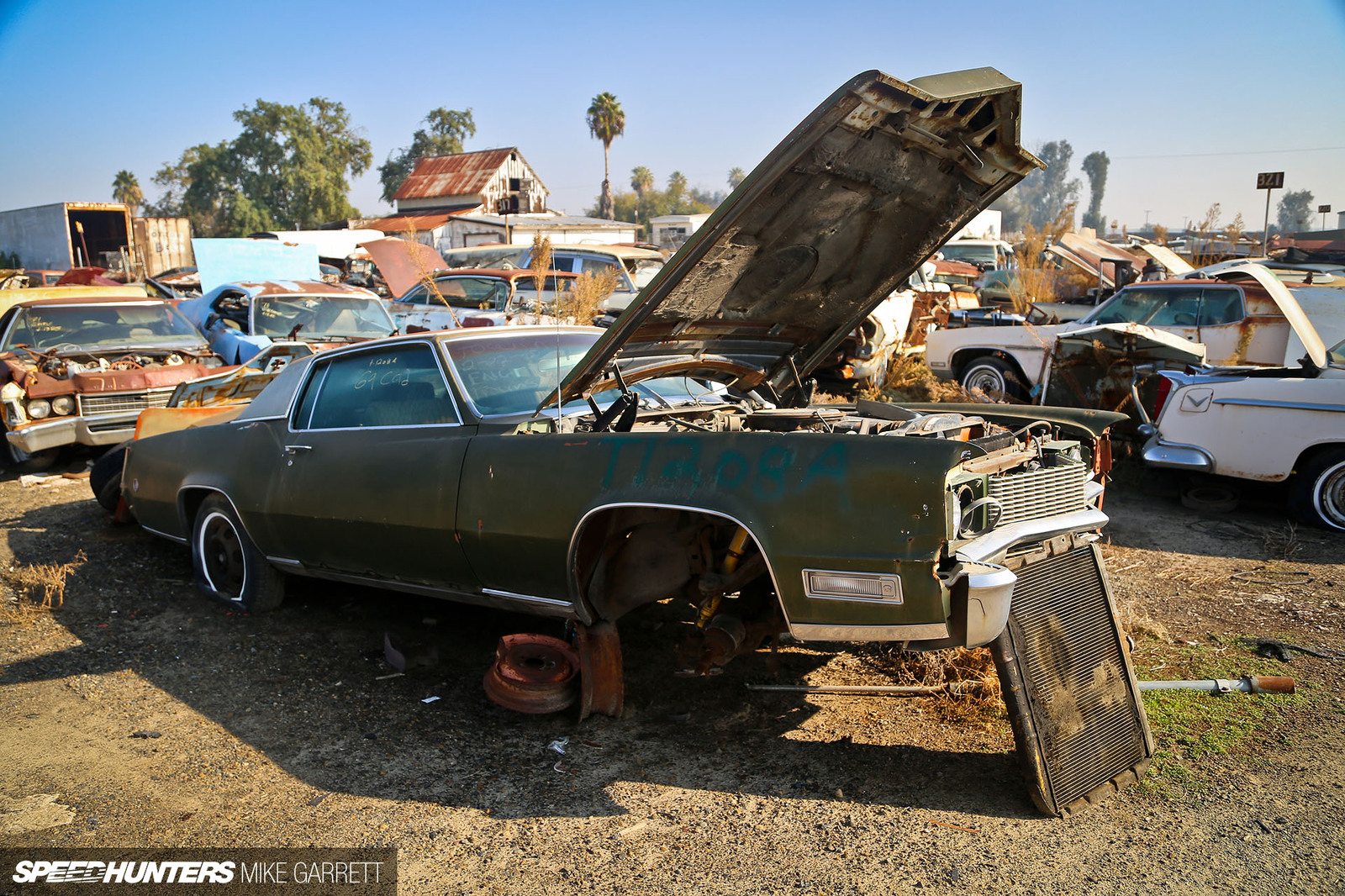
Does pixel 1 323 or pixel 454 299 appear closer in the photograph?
pixel 1 323

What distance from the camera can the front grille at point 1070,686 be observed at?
2.81 metres

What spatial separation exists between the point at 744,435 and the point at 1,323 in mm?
9223

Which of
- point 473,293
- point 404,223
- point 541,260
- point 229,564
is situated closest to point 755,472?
point 229,564

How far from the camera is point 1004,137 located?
3.44 meters

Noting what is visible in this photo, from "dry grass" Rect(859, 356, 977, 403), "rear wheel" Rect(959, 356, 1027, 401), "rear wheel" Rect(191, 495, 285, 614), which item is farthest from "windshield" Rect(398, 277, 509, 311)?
"rear wheel" Rect(191, 495, 285, 614)

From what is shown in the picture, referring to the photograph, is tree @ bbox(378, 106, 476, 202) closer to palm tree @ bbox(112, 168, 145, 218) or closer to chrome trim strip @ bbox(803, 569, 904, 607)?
palm tree @ bbox(112, 168, 145, 218)

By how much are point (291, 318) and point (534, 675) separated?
8.05m

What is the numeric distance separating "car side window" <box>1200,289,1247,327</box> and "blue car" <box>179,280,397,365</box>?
356 inches

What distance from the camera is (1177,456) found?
21.1ft

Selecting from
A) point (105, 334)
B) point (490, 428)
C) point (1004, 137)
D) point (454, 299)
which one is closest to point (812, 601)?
point (490, 428)

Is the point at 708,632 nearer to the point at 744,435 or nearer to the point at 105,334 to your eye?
the point at 744,435

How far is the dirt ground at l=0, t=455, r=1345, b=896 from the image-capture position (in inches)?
104

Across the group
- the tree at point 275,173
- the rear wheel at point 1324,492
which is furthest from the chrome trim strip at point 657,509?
the tree at point 275,173

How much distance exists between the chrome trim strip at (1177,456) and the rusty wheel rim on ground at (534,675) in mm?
4943
